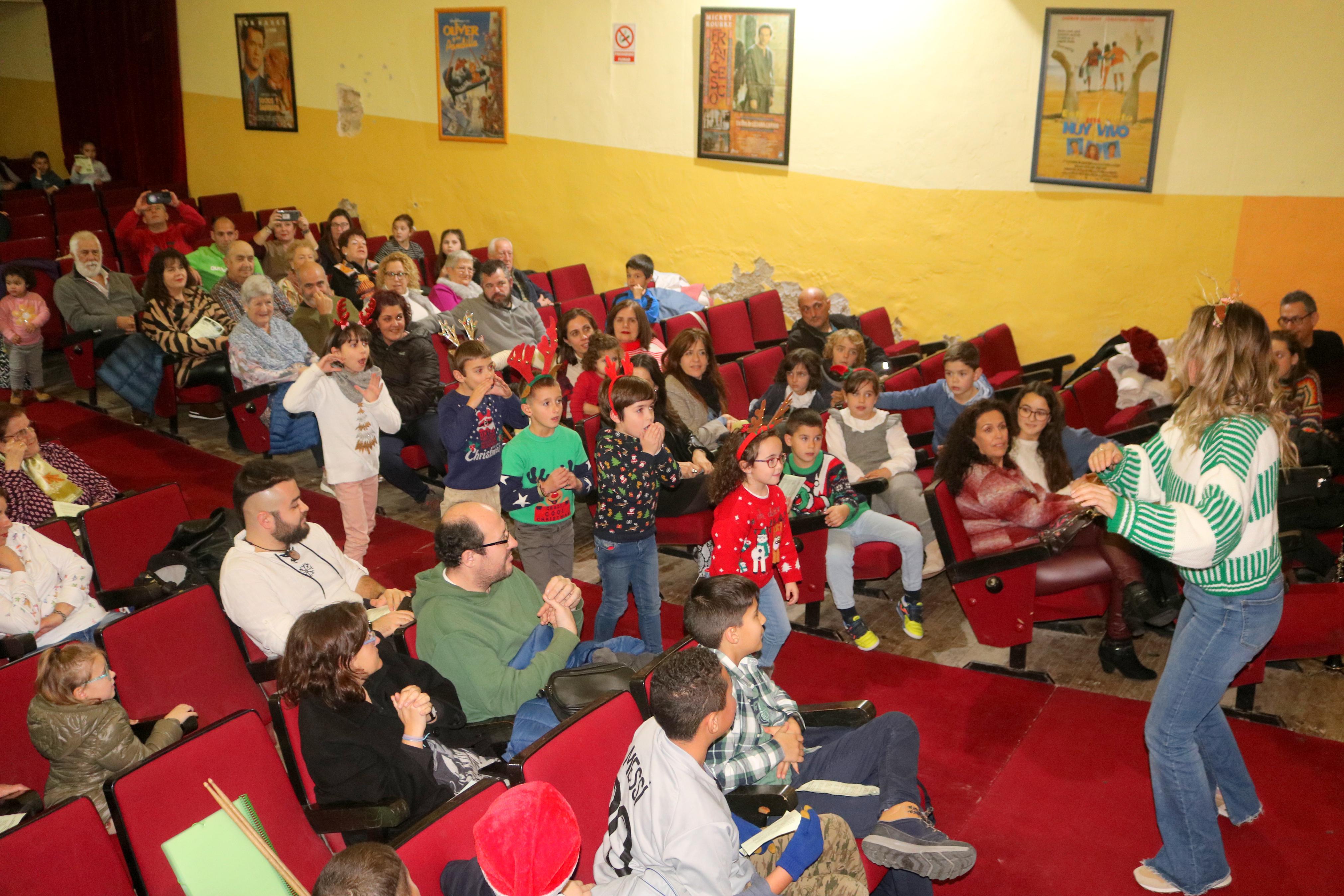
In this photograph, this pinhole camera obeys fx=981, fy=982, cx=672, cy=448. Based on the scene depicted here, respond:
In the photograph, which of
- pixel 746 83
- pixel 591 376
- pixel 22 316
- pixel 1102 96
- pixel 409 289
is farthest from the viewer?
pixel 746 83

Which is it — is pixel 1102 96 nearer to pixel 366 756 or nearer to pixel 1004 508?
pixel 1004 508

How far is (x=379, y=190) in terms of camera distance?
31.3 feet

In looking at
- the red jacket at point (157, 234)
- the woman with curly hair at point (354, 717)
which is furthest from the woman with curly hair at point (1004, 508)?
the red jacket at point (157, 234)

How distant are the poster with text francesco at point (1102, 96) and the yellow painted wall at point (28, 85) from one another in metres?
12.1

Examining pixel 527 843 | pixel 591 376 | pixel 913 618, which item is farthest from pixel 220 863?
pixel 591 376

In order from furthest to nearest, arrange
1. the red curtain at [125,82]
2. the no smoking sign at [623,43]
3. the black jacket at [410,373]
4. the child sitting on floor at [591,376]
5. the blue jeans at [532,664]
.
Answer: the red curtain at [125,82]
the no smoking sign at [623,43]
the black jacket at [410,373]
the child sitting on floor at [591,376]
the blue jeans at [532,664]

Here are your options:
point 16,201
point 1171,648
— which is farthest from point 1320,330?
point 16,201

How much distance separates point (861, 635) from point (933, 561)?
0.61 meters

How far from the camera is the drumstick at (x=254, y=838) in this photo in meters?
1.94

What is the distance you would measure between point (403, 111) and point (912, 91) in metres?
4.94

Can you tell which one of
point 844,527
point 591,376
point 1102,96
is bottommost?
point 844,527

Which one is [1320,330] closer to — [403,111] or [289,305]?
[289,305]

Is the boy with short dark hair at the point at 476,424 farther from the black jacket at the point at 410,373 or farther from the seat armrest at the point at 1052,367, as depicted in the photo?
the seat armrest at the point at 1052,367

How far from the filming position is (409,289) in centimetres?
693
